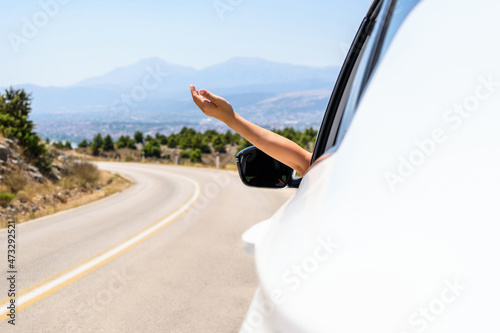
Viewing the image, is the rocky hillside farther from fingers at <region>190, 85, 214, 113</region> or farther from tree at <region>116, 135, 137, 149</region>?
tree at <region>116, 135, 137, 149</region>

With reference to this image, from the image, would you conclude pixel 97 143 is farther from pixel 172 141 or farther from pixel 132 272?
pixel 132 272

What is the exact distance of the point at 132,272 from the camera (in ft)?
22.5

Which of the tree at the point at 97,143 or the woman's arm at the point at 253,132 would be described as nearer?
the woman's arm at the point at 253,132

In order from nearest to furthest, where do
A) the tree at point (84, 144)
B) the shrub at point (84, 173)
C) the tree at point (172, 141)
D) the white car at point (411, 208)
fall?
the white car at point (411, 208), the shrub at point (84, 173), the tree at point (172, 141), the tree at point (84, 144)

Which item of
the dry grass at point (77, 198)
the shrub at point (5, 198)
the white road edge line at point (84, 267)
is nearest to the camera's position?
the white road edge line at point (84, 267)

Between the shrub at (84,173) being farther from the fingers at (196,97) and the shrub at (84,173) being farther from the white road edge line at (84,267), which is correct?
the fingers at (196,97)

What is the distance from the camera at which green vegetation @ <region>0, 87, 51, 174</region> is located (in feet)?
61.7

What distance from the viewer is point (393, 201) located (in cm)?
94

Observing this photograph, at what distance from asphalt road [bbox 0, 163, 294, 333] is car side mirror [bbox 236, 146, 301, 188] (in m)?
2.81

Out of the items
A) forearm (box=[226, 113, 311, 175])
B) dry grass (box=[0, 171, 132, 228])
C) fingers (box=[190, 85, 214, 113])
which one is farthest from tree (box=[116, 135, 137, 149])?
fingers (box=[190, 85, 214, 113])

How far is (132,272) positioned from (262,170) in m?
5.11

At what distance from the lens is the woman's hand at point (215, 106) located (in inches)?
67.5

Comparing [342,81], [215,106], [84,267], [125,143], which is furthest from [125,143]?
[215,106]

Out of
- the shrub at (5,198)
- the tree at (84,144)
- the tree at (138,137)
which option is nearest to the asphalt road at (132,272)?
the shrub at (5,198)
